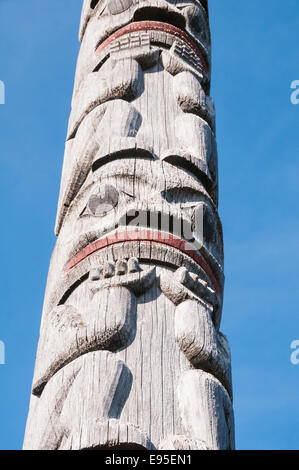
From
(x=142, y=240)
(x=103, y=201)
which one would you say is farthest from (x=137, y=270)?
(x=103, y=201)

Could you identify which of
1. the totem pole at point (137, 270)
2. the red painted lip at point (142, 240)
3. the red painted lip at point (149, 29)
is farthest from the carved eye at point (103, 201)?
the red painted lip at point (149, 29)

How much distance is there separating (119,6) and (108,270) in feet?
10.0

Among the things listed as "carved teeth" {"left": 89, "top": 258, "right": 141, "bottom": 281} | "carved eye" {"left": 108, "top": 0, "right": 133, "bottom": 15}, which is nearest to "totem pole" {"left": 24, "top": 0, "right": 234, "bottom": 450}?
"carved teeth" {"left": 89, "top": 258, "right": 141, "bottom": 281}

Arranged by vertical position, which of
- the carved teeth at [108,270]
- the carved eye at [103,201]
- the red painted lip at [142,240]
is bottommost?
the carved teeth at [108,270]

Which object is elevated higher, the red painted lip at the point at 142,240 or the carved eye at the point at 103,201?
the carved eye at the point at 103,201

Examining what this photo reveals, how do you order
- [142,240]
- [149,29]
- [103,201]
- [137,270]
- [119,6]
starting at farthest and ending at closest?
[119,6], [149,29], [103,201], [142,240], [137,270]

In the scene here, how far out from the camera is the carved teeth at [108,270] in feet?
12.9

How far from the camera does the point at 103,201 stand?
438 centimetres

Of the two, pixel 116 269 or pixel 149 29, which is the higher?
pixel 149 29

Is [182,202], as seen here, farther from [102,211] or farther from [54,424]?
[54,424]

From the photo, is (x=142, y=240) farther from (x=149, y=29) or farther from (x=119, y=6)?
(x=119, y=6)

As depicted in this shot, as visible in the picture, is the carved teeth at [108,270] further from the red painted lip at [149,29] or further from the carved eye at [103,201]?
the red painted lip at [149,29]

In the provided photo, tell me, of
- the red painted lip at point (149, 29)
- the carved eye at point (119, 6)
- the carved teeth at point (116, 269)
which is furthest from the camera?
the carved eye at point (119, 6)
